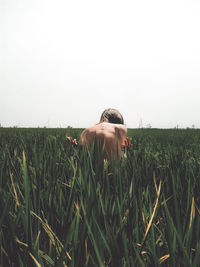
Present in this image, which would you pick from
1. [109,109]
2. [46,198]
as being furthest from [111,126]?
[46,198]

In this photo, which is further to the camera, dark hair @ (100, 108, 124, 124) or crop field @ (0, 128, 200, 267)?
dark hair @ (100, 108, 124, 124)

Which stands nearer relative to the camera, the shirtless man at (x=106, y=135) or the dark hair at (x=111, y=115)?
the shirtless man at (x=106, y=135)

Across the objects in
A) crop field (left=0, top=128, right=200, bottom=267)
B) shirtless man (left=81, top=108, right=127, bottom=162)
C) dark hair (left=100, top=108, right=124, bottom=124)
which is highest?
dark hair (left=100, top=108, right=124, bottom=124)

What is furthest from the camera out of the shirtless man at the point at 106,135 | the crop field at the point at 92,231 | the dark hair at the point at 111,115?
the dark hair at the point at 111,115

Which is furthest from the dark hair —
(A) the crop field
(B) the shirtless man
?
(A) the crop field

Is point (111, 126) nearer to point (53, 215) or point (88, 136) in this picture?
point (88, 136)

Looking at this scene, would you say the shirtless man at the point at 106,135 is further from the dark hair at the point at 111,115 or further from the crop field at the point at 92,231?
the crop field at the point at 92,231

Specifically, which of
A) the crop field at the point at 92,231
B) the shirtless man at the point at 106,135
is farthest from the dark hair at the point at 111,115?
the crop field at the point at 92,231

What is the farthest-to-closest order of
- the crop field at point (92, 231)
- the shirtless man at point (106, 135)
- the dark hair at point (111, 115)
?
the dark hair at point (111, 115) < the shirtless man at point (106, 135) < the crop field at point (92, 231)

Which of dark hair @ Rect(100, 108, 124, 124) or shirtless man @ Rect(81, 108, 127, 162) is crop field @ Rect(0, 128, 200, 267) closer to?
shirtless man @ Rect(81, 108, 127, 162)

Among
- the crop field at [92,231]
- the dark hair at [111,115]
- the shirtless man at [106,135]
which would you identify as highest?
the dark hair at [111,115]

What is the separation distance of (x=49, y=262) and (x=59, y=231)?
0.60 feet

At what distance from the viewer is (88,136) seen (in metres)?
2.11

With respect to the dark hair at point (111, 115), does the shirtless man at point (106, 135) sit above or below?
below
